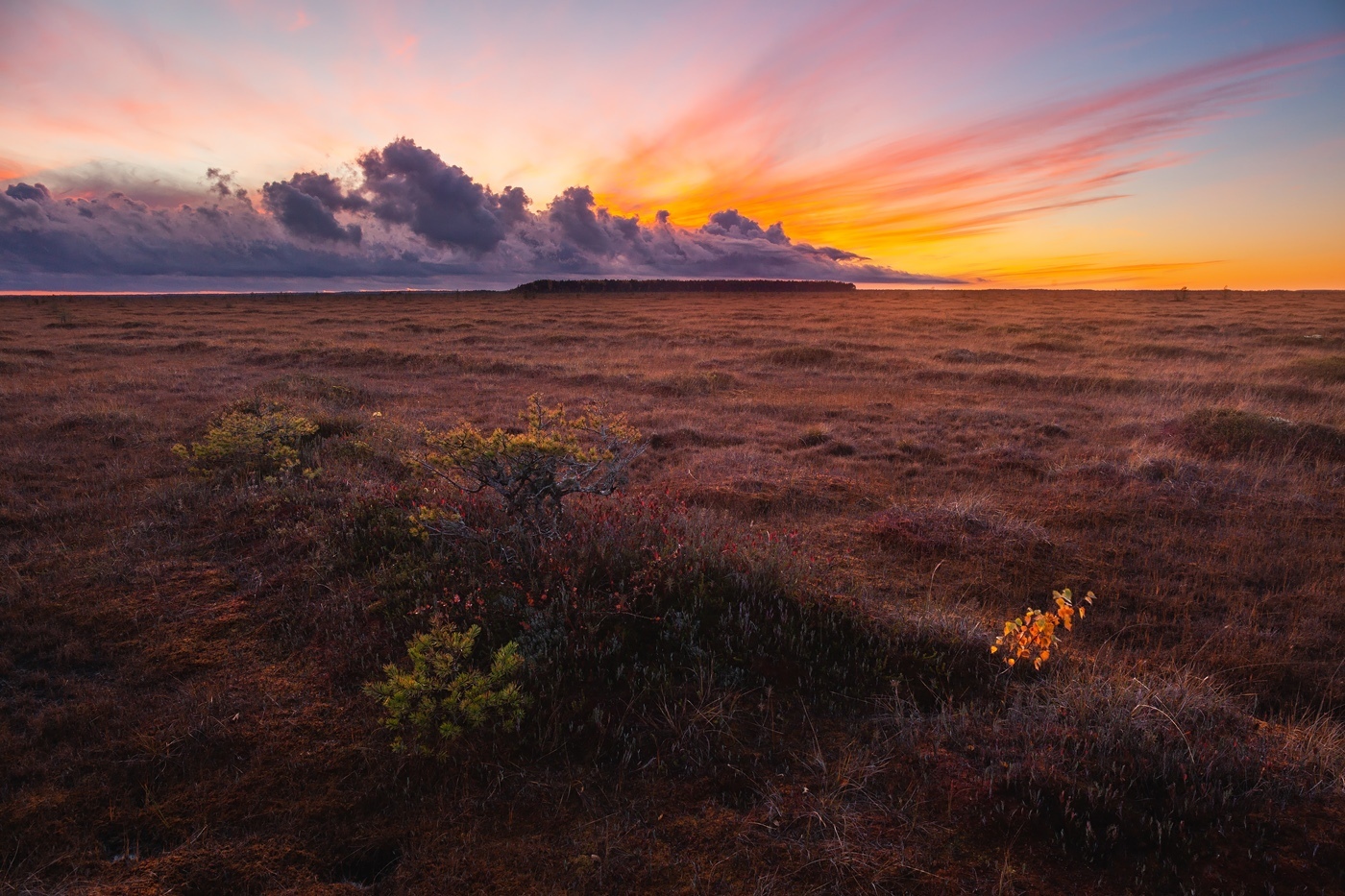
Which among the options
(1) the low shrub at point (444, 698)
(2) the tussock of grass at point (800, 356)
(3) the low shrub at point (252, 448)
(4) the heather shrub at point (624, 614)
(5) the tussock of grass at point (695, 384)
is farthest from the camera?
(2) the tussock of grass at point (800, 356)

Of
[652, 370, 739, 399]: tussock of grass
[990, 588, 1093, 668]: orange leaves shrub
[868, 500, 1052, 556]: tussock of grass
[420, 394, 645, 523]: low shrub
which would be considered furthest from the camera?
[652, 370, 739, 399]: tussock of grass

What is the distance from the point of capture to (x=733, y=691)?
12.7 feet

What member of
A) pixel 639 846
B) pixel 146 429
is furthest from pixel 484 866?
pixel 146 429

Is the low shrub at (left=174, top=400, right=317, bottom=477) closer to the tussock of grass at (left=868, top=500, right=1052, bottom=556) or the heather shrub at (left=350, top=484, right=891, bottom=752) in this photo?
the heather shrub at (left=350, top=484, right=891, bottom=752)

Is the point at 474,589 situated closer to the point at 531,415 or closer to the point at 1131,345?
the point at 531,415

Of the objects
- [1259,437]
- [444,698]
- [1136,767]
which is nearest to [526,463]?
[444,698]

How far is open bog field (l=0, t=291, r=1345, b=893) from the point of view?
2.82m

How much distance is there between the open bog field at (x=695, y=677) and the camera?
9.25 feet

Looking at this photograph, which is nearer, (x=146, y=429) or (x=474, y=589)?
(x=474, y=589)

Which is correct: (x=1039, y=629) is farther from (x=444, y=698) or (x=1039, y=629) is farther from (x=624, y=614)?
(x=444, y=698)

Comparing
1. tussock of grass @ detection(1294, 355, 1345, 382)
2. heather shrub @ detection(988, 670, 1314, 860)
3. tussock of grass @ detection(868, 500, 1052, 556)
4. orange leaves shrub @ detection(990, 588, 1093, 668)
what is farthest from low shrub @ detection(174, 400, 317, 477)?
tussock of grass @ detection(1294, 355, 1345, 382)

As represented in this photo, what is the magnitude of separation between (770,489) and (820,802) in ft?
20.0

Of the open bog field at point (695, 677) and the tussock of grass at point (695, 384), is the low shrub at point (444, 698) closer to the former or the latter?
the open bog field at point (695, 677)

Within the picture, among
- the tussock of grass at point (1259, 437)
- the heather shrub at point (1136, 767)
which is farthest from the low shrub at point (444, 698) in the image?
the tussock of grass at point (1259, 437)
